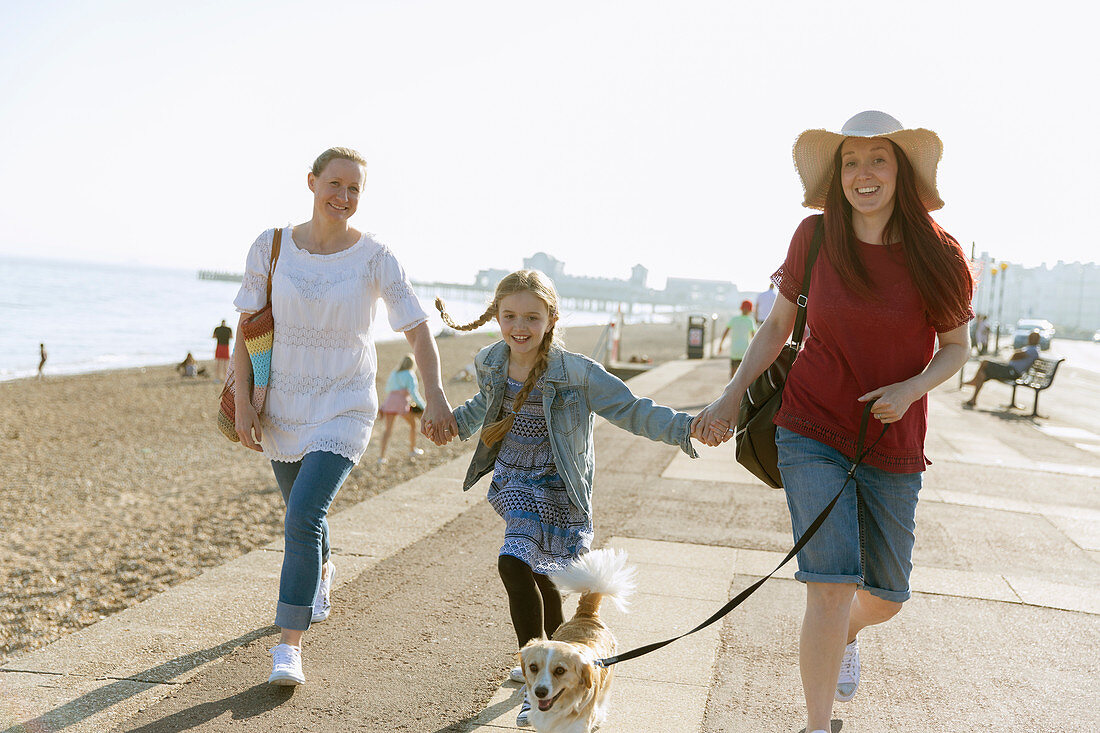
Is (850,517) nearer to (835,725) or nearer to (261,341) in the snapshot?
(835,725)

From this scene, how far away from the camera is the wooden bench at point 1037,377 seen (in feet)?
47.7

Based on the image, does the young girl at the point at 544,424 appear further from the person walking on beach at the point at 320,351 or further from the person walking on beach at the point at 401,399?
the person walking on beach at the point at 401,399

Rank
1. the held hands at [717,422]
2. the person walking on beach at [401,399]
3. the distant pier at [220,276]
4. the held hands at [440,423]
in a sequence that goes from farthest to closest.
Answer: the distant pier at [220,276] < the person walking on beach at [401,399] < the held hands at [440,423] < the held hands at [717,422]

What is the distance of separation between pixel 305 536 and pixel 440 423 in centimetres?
69

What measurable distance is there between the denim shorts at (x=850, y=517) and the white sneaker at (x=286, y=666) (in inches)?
72.0

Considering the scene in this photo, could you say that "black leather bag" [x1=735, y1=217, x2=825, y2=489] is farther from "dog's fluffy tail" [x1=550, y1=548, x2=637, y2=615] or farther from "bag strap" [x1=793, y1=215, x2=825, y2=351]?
"dog's fluffy tail" [x1=550, y1=548, x2=637, y2=615]

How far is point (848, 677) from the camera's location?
3129 millimetres

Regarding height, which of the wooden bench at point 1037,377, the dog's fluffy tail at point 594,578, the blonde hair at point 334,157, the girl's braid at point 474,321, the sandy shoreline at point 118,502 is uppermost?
the blonde hair at point 334,157

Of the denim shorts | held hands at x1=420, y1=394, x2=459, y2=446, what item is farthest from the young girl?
the denim shorts

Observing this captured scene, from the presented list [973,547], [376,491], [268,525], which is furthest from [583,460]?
[376,491]

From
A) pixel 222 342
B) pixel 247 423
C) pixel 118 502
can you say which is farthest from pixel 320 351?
pixel 222 342

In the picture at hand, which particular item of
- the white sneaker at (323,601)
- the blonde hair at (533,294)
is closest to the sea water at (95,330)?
the white sneaker at (323,601)

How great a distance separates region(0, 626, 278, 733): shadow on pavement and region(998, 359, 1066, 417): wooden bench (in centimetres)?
1408

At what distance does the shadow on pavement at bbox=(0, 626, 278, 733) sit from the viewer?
2.84 meters
